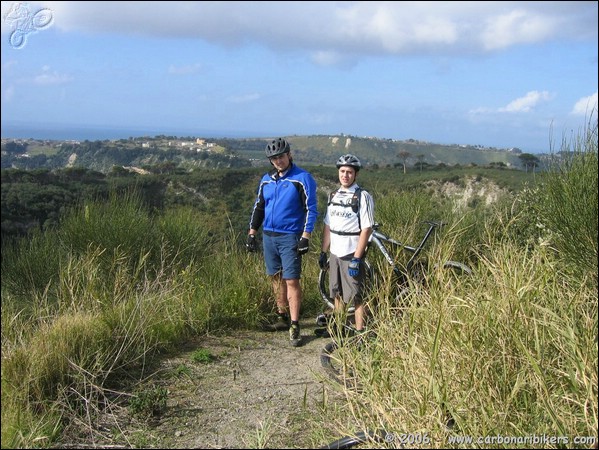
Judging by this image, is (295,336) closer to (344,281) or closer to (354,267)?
(344,281)

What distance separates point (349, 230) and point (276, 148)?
110 cm

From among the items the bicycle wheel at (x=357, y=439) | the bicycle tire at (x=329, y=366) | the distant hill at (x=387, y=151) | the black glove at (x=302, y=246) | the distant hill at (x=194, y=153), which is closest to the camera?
the bicycle wheel at (x=357, y=439)

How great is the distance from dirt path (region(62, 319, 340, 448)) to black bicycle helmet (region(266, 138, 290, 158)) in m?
1.89

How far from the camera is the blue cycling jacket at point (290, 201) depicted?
5.43 metres

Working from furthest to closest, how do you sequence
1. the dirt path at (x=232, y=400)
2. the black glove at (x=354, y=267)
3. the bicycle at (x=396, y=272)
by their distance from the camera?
the bicycle at (x=396, y=272) < the black glove at (x=354, y=267) < the dirt path at (x=232, y=400)

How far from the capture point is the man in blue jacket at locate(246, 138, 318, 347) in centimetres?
541

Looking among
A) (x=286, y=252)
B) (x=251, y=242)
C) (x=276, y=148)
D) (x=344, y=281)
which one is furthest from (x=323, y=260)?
(x=276, y=148)

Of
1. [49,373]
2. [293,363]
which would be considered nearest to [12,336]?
[49,373]

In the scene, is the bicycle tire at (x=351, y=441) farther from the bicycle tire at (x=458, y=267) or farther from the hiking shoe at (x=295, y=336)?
the bicycle tire at (x=458, y=267)

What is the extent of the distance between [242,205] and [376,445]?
1651 cm

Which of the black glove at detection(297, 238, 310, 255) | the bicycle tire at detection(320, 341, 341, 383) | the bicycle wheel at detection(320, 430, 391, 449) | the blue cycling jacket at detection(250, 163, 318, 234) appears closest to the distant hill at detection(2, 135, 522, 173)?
the blue cycling jacket at detection(250, 163, 318, 234)

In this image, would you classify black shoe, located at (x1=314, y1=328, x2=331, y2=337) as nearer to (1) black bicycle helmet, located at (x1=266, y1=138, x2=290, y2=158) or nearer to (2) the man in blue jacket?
(2) the man in blue jacket

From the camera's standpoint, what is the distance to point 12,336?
3.92 metres

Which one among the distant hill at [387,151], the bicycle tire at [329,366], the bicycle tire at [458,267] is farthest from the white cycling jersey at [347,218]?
the distant hill at [387,151]
